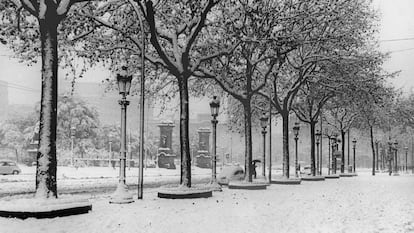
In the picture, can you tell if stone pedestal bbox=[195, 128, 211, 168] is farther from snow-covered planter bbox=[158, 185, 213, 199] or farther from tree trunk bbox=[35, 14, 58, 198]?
tree trunk bbox=[35, 14, 58, 198]

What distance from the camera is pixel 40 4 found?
44.0 feet

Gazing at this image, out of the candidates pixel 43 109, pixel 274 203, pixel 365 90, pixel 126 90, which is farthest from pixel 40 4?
pixel 365 90

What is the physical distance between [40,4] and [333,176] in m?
34.3

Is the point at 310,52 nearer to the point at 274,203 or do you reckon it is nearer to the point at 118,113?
the point at 274,203

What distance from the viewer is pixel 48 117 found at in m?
13.2

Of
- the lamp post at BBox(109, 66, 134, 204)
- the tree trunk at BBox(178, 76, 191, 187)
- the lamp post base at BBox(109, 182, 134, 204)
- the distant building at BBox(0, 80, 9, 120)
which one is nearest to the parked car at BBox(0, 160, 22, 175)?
the tree trunk at BBox(178, 76, 191, 187)

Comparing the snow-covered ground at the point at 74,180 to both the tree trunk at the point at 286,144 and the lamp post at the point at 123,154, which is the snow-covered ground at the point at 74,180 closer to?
the lamp post at the point at 123,154

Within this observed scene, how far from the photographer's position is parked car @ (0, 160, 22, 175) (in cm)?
3957

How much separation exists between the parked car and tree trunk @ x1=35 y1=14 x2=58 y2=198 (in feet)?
94.2

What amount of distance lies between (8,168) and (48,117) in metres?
29.0

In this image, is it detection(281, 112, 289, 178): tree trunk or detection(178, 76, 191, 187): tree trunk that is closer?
detection(178, 76, 191, 187): tree trunk

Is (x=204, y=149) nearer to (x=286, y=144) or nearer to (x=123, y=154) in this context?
(x=286, y=144)

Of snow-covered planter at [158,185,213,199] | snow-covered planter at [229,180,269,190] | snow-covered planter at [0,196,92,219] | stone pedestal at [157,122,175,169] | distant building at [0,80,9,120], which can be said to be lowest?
snow-covered planter at [229,180,269,190]

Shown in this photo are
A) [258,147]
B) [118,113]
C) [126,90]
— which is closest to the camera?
[126,90]
